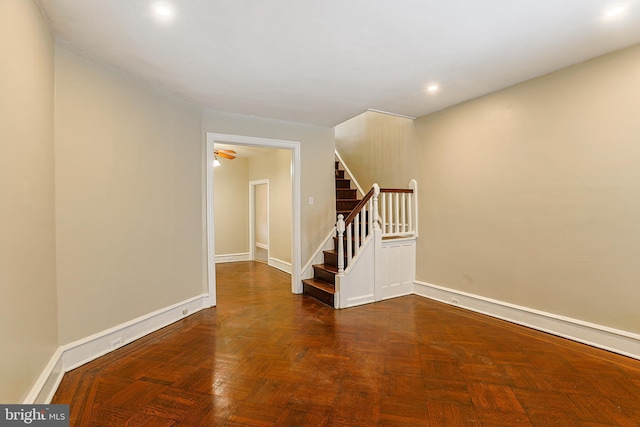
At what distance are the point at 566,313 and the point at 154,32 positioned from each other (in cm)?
440

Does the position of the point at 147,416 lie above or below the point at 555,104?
below

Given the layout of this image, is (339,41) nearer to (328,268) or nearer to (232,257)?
(328,268)

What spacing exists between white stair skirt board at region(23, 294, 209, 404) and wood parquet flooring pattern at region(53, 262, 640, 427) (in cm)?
8

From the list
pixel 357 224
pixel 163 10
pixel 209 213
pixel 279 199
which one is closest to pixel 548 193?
pixel 357 224

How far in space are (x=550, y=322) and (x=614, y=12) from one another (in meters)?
2.71

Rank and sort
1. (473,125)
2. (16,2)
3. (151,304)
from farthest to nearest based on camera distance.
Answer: (473,125) < (151,304) < (16,2)

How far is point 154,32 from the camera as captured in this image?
2252 mm

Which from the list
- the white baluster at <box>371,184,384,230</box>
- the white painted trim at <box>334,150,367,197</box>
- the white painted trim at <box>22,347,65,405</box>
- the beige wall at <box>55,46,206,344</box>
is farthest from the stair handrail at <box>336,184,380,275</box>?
the white painted trim at <box>22,347,65,405</box>

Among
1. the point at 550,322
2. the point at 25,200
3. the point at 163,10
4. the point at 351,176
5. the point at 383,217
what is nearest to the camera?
the point at 25,200

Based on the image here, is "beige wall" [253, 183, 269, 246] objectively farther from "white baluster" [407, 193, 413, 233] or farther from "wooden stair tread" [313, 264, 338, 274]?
"white baluster" [407, 193, 413, 233]

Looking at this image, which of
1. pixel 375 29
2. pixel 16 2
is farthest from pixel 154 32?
pixel 375 29

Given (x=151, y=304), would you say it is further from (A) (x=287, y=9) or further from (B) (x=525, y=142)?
(B) (x=525, y=142)

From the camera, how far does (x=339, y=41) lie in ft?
7.84

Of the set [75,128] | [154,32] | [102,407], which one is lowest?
[102,407]
